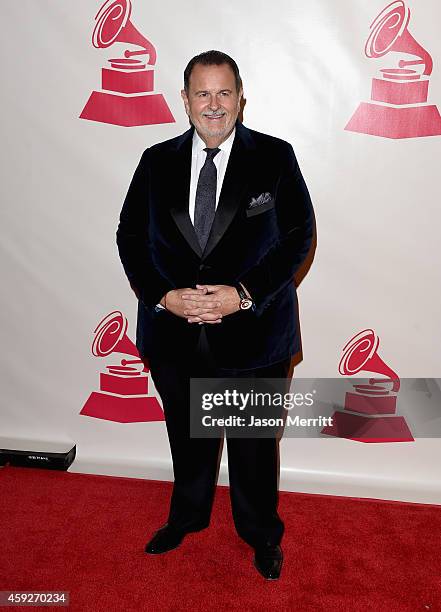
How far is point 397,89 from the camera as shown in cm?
259

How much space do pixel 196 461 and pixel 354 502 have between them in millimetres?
892

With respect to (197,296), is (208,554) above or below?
below

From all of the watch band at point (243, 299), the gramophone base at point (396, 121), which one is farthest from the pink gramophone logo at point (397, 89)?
the watch band at point (243, 299)

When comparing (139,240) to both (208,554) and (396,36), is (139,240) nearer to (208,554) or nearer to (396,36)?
(208,554)

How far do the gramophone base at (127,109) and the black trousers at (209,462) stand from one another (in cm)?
117

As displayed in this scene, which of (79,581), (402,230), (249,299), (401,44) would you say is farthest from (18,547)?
(401,44)

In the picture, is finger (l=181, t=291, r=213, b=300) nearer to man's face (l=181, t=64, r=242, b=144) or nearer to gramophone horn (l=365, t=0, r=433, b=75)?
man's face (l=181, t=64, r=242, b=144)

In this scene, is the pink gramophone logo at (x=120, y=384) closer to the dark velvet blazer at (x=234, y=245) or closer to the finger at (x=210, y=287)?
the dark velvet blazer at (x=234, y=245)

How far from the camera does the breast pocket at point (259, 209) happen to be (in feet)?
6.54

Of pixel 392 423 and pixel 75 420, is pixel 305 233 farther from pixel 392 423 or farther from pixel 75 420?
pixel 75 420

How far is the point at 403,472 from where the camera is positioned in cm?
290

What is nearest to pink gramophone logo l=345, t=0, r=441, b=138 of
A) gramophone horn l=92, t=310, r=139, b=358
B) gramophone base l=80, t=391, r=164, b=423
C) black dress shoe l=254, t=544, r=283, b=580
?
gramophone horn l=92, t=310, r=139, b=358

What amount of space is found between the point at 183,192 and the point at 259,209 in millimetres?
257

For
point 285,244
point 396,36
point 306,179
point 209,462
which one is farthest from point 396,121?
point 209,462
